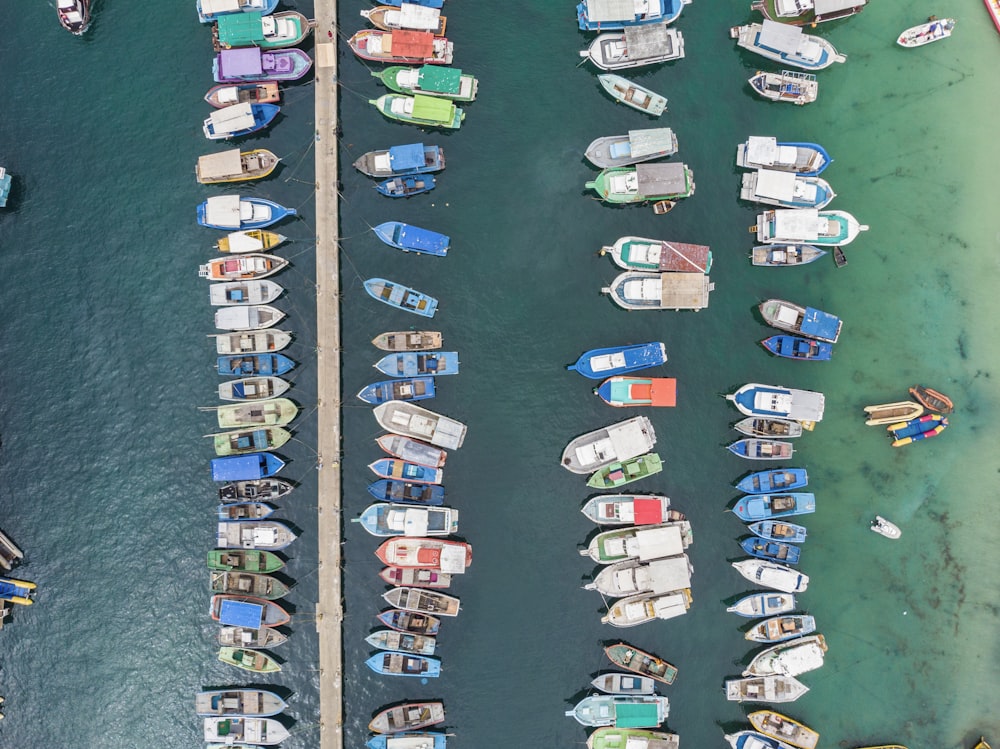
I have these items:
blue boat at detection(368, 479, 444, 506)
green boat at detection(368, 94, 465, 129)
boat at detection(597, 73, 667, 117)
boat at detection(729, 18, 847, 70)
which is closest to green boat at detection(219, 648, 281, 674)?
blue boat at detection(368, 479, 444, 506)

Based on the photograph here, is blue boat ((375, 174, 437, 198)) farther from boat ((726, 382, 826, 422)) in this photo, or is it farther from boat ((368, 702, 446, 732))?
boat ((368, 702, 446, 732))

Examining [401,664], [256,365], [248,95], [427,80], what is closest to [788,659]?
[401,664]

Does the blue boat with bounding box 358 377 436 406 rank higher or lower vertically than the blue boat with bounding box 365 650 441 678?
higher

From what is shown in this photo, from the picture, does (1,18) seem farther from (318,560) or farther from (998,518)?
(998,518)

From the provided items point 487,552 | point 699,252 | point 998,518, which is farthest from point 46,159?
point 998,518

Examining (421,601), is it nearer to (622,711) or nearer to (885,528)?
(622,711)

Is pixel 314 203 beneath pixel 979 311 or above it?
above

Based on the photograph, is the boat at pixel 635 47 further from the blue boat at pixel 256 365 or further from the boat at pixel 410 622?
the boat at pixel 410 622
